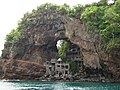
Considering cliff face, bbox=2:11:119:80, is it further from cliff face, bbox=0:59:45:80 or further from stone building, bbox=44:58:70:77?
stone building, bbox=44:58:70:77

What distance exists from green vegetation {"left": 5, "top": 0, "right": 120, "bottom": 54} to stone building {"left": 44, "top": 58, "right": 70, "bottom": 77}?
4.42m

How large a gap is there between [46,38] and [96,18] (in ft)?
55.1

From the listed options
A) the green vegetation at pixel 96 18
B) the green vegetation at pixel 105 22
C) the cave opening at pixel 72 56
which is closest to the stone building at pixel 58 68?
the cave opening at pixel 72 56

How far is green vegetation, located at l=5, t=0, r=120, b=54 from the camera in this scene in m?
58.4

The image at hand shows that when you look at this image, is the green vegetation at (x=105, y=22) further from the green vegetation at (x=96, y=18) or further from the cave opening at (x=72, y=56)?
the cave opening at (x=72, y=56)

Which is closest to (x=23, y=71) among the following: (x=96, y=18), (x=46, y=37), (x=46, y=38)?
(x=46, y=38)

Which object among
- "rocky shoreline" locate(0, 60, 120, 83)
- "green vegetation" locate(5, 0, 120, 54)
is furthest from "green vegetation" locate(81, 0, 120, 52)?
"rocky shoreline" locate(0, 60, 120, 83)

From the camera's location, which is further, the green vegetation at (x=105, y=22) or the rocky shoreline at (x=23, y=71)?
the rocky shoreline at (x=23, y=71)

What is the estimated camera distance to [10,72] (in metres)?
74.4

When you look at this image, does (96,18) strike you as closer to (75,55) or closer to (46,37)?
(75,55)

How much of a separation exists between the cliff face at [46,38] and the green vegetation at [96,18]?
144 centimetres

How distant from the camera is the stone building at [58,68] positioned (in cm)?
6975

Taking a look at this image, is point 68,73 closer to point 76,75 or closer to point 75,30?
point 76,75

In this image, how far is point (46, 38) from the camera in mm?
74500
